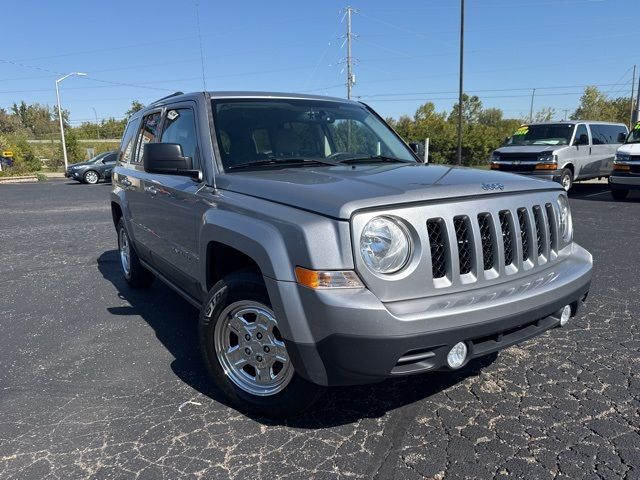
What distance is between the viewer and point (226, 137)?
11.3 ft

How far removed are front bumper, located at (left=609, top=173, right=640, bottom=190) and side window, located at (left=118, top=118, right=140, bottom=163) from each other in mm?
11512

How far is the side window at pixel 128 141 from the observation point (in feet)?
17.5

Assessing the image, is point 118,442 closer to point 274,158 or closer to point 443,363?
point 443,363

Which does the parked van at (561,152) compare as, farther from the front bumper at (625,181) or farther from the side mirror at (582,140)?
the front bumper at (625,181)

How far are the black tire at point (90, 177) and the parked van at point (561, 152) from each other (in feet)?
63.3

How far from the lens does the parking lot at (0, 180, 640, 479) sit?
249 centimetres

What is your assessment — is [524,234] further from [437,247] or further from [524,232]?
[437,247]

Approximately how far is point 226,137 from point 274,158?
35 cm

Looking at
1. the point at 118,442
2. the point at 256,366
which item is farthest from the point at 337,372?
the point at 118,442

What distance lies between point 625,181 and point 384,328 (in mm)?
12362

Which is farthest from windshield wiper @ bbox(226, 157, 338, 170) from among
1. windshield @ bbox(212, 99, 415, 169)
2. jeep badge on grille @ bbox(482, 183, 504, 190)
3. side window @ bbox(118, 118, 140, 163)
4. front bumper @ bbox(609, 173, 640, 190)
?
front bumper @ bbox(609, 173, 640, 190)

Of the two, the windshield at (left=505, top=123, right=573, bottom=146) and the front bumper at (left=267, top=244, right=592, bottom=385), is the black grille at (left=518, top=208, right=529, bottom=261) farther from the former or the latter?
the windshield at (left=505, top=123, right=573, bottom=146)

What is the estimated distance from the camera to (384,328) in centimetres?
225

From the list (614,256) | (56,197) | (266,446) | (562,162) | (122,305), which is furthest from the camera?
(56,197)
